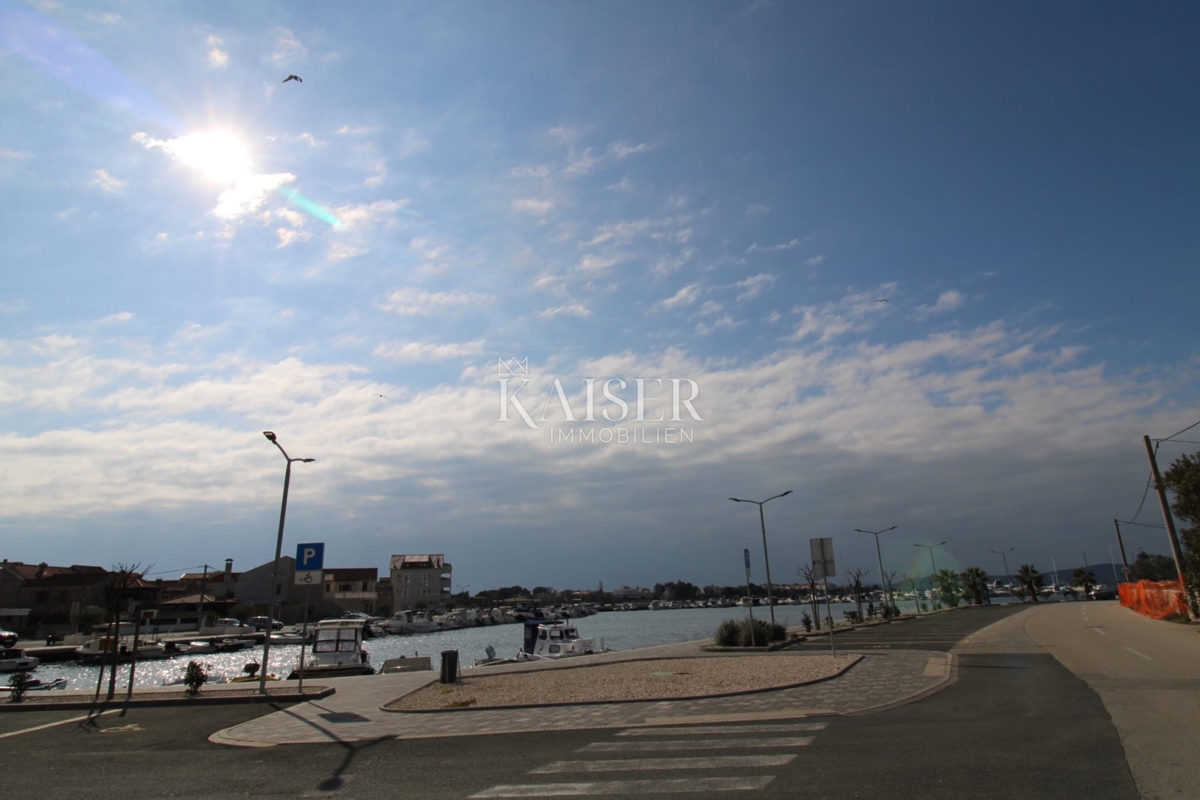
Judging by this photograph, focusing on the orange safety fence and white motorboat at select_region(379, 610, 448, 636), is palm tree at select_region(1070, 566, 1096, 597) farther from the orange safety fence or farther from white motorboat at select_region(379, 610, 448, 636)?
white motorboat at select_region(379, 610, 448, 636)

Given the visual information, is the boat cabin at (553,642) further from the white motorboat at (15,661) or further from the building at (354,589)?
the building at (354,589)

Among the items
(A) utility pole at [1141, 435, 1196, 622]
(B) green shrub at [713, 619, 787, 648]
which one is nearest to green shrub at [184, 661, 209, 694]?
(B) green shrub at [713, 619, 787, 648]

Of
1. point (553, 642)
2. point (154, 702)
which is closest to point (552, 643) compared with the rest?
point (553, 642)

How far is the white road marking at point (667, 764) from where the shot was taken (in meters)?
9.01

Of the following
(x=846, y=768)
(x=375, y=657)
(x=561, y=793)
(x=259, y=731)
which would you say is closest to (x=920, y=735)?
(x=846, y=768)

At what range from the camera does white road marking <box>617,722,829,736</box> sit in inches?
442

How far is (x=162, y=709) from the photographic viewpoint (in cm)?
1630

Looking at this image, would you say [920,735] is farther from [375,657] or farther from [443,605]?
[443,605]

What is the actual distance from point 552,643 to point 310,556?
73.2 feet

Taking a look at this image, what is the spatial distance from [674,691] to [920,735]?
6389 millimetres

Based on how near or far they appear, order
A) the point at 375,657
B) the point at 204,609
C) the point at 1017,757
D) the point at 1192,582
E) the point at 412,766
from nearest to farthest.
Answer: the point at 1017,757 → the point at 412,766 → the point at 1192,582 → the point at 375,657 → the point at 204,609

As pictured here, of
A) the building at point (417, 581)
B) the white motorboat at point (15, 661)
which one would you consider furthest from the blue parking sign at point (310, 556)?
the building at point (417, 581)

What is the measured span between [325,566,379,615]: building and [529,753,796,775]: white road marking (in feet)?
359

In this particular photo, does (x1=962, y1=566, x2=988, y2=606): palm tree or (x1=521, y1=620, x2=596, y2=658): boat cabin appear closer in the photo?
(x1=521, y1=620, x2=596, y2=658): boat cabin
